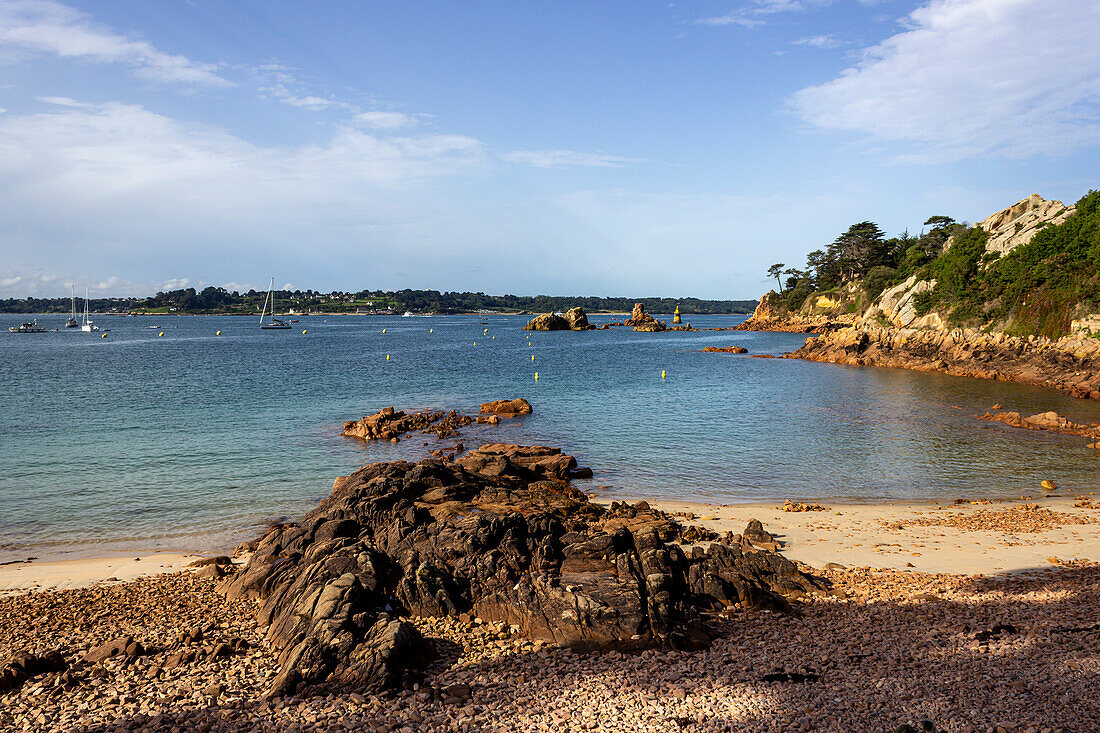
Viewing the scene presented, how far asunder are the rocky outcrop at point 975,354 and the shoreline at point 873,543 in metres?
33.3

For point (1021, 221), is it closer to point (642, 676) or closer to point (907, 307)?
point (907, 307)

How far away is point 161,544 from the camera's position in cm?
1695

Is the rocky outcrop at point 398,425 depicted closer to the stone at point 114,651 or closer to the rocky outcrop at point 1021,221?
the stone at point 114,651

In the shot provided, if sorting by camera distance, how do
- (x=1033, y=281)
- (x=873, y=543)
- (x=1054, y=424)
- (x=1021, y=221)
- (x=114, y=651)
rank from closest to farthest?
1. (x=114, y=651)
2. (x=873, y=543)
3. (x=1054, y=424)
4. (x=1033, y=281)
5. (x=1021, y=221)

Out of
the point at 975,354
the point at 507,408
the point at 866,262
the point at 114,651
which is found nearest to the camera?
the point at 114,651

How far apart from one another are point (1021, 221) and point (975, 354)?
17430 mm

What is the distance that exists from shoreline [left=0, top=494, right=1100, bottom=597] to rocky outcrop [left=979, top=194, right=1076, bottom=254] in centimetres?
5076

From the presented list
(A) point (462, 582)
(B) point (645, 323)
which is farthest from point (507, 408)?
(B) point (645, 323)

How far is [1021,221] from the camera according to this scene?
62844 millimetres

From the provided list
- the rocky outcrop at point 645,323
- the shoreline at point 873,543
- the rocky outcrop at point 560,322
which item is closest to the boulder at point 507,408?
the shoreline at point 873,543

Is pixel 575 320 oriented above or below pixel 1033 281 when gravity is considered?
below

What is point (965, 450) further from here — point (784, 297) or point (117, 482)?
point (784, 297)

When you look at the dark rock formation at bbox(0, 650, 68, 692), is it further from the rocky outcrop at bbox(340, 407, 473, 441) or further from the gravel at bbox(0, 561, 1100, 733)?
the rocky outcrop at bbox(340, 407, 473, 441)

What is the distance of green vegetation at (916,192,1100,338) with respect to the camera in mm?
49469
